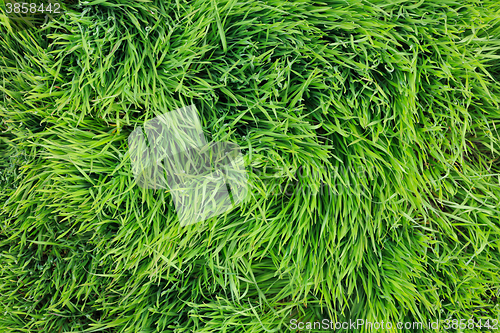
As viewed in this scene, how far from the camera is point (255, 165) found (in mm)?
978

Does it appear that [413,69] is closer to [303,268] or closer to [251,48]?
[251,48]

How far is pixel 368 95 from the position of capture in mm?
1037

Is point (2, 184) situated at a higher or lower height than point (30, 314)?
higher

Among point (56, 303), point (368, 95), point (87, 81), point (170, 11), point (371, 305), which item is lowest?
point (371, 305)

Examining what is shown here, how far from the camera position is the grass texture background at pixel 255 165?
38.3 inches

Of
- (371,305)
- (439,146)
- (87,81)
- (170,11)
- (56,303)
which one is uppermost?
(170,11)

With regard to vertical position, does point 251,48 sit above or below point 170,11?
below

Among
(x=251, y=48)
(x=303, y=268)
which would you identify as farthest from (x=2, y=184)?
(x=303, y=268)

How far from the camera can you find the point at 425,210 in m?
1.07

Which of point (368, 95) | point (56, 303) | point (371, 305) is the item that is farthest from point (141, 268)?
point (368, 95)

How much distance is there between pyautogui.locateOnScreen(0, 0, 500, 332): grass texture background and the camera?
0.97 metres

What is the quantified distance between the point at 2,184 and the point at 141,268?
23.3 inches

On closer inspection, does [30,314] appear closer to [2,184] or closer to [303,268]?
[2,184]

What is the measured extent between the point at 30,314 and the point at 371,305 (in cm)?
118
